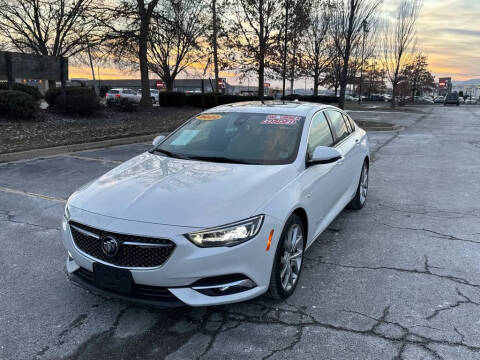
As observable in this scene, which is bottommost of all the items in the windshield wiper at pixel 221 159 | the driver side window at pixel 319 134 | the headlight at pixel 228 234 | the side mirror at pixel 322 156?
the headlight at pixel 228 234

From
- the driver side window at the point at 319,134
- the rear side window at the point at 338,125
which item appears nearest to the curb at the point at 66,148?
the rear side window at the point at 338,125

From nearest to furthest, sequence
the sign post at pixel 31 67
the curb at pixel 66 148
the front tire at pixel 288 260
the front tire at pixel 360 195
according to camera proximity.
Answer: the front tire at pixel 288 260
the front tire at pixel 360 195
the curb at pixel 66 148
the sign post at pixel 31 67

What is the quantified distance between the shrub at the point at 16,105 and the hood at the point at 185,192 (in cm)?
1137

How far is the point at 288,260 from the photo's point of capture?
324 cm

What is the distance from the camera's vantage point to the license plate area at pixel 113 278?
2.70 meters

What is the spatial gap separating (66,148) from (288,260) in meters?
8.38

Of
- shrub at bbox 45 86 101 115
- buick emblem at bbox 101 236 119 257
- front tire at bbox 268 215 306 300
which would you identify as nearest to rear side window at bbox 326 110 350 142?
front tire at bbox 268 215 306 300

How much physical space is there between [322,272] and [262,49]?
18.8 metres

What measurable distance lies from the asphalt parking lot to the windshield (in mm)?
1177

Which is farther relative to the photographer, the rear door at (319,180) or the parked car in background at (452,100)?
the parked car in background at (452,100)

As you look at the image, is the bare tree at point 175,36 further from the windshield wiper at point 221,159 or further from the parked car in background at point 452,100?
the parked car in background at point 452,100

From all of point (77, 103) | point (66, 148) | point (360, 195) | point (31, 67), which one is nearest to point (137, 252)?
point (360, 195)

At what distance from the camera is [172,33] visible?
746 inches

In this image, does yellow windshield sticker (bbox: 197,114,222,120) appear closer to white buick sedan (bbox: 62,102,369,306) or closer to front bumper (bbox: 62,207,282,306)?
white buick sedan (bbox: 62,102,369,306)
